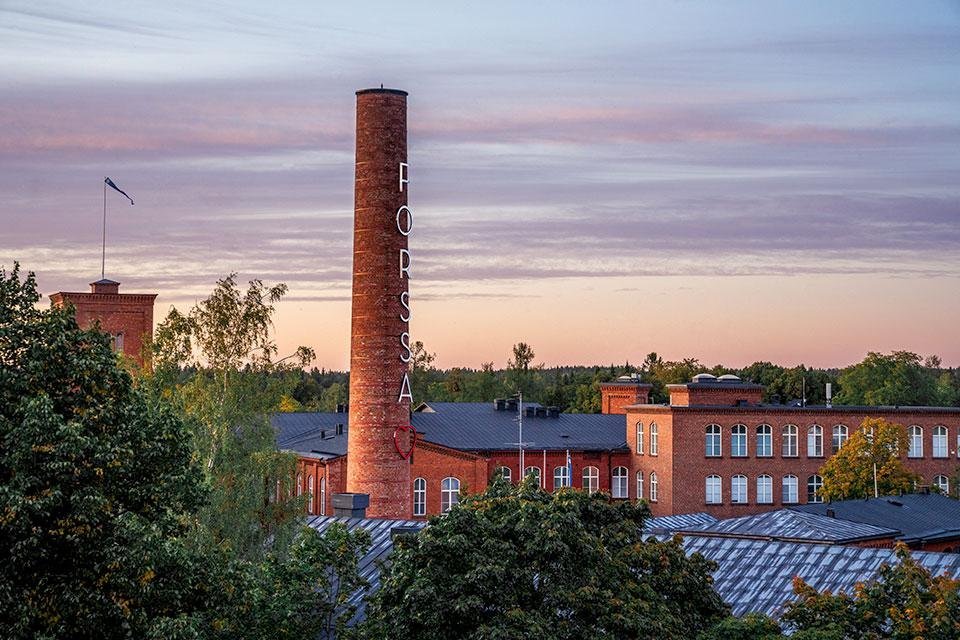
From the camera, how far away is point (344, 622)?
31.2 metres

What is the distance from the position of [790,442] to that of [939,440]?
1039 cm

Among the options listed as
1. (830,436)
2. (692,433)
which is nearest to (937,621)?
(692,433)

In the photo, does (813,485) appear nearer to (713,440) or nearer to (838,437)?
(838,437)

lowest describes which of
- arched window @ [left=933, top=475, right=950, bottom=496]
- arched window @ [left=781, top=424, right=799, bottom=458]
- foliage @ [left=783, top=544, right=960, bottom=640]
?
arched window @ [left=933, top=475, right=950, bottom=496]

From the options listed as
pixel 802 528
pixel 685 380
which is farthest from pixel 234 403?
pixel 685 380

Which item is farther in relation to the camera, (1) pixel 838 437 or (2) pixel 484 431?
(1) pixel 838 437

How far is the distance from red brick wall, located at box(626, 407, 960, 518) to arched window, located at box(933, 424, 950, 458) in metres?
0.25

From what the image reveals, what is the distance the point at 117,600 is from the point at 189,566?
5.90 feet

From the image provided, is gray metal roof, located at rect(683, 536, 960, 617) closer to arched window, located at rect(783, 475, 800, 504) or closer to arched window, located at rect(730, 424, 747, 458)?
arched window, located at rect(730, 424, 747, 458)

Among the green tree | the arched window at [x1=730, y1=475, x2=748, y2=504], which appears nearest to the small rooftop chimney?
the arched window at [x1=730, y1=475, x2=748, y2=504]

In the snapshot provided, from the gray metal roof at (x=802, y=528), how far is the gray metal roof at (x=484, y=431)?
103 ft

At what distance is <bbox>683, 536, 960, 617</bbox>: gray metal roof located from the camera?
122 feet

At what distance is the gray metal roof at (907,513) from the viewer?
61.7 metres

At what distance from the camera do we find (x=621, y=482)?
3627 inches
